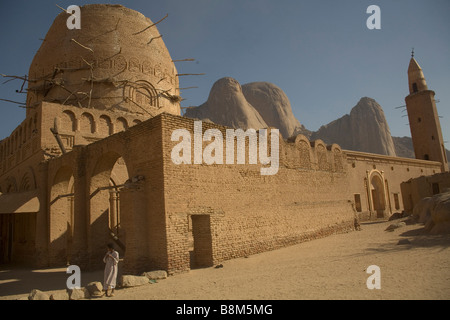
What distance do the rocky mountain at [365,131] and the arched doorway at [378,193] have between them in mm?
25931

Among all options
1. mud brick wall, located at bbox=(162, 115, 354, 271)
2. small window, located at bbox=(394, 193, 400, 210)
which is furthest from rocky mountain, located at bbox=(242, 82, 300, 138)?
mud brick wall, located at bbox=(162, 115, 354, 271)

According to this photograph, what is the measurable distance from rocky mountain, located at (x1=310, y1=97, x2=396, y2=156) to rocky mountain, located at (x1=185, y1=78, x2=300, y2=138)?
8440mm

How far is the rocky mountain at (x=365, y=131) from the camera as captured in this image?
5103 centimetres

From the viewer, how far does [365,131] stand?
5216cm

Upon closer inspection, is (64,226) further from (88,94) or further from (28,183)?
(88,94)

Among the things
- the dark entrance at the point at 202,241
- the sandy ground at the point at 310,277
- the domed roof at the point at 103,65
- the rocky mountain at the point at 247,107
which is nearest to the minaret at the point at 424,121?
the rocky mountain at the point at 247,107

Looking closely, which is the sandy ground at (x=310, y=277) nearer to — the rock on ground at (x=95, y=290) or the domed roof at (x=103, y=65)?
the rock on ground at (x=95, y=290)

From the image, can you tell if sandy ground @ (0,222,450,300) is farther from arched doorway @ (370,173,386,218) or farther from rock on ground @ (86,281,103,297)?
arched doorway @ (370,173,386,218)

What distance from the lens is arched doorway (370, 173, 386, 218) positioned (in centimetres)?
2623

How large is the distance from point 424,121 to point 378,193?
51.0 feet

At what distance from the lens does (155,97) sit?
→ 20016 millimetres

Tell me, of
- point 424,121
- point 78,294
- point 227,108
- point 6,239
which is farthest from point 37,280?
point 227,108
